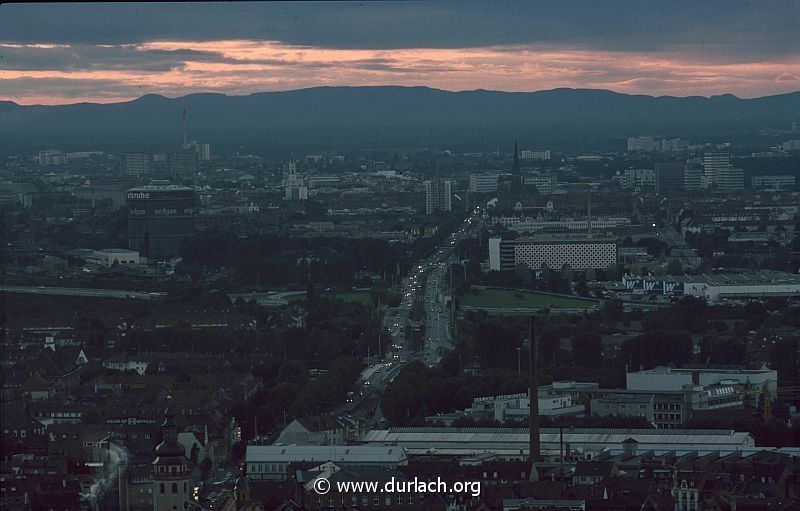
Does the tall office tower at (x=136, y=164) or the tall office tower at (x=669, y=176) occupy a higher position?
the tall office tower at (x=136, y=164)

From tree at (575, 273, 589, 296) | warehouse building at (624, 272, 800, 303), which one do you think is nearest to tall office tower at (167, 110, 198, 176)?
warehouse building at (624, 272, 800, 303)

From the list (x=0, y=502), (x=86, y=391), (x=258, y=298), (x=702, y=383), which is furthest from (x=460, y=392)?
(x=258, y=298)

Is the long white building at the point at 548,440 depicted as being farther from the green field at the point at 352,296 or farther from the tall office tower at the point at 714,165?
the tall office tower at the point at 714,165

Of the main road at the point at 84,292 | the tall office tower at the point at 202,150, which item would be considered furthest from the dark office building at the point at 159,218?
the tall office tower at the point at 202,150

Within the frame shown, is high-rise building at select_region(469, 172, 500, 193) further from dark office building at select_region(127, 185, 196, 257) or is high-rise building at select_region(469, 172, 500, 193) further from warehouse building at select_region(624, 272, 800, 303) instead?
warehouse building at select_region(624, 272, 800, 303)

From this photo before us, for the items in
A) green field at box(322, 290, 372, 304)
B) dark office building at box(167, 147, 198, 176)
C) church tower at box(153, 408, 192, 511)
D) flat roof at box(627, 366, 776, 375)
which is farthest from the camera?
dark office building at box(167, 147, 198, 176)

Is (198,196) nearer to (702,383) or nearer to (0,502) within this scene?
(702,383)

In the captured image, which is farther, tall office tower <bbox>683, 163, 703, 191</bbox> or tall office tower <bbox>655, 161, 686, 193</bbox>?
tall office tower <bbox>655, 161, 686, 193</bbox>
